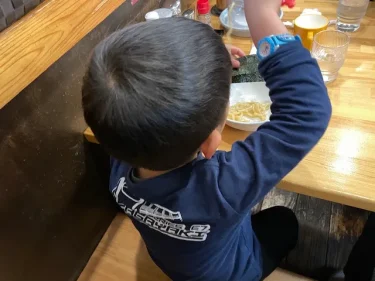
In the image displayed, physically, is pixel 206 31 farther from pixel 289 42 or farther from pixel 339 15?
pixel 339 15

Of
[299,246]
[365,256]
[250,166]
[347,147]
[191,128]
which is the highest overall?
[191,128]

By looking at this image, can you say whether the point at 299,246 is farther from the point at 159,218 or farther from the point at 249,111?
the point at 159,218

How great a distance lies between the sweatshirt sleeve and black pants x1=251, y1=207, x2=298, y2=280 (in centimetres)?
37

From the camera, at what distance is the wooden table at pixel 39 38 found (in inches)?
28.6

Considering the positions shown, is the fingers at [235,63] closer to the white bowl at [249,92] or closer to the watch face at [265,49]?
the white bowl at [249,92]

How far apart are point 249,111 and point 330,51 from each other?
25 centimetres

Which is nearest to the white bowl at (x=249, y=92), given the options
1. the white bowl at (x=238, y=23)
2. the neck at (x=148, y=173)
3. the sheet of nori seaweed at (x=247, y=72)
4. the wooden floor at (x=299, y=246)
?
the sheet of nori seaweed at (x=247, y=72)

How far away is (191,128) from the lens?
1.79 ft

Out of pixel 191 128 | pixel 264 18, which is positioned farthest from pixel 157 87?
pixel 264 18

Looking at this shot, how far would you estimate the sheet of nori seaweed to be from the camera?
38.1 inches

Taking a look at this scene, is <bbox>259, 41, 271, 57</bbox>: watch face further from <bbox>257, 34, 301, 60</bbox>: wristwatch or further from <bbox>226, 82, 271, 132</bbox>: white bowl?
<bbox>226, 82, 271, 132</bbox>: white bowl

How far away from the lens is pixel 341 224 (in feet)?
4.53

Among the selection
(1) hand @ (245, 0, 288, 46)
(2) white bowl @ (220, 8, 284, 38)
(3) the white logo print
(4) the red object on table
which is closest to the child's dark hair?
(3) the white logo print

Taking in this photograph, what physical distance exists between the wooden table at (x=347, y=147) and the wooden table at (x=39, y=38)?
0.41 metres
